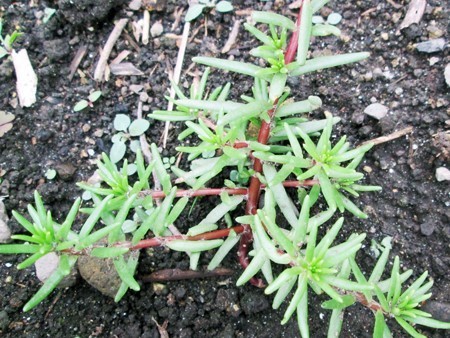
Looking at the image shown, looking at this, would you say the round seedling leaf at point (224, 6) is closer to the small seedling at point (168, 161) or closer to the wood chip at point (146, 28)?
the wood chip at point (146, 28)

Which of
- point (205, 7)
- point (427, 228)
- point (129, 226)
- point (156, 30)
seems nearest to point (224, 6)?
point (205, 7)

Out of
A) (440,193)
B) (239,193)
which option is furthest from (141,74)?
(440,193)

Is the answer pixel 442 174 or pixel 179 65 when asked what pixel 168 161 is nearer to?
pixel 179 65

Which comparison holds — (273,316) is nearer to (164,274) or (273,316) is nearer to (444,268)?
(164,274)

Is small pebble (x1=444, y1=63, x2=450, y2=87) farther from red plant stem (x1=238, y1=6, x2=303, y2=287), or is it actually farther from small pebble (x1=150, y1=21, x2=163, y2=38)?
small pebble (x1=150, y1=21, x2=163, y2=38)

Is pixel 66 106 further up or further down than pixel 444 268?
further up

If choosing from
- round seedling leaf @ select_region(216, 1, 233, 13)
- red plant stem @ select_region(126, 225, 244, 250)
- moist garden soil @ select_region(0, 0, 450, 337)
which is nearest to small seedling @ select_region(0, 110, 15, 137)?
moist garden soil @ select_region(0, 0, 450, 337)
